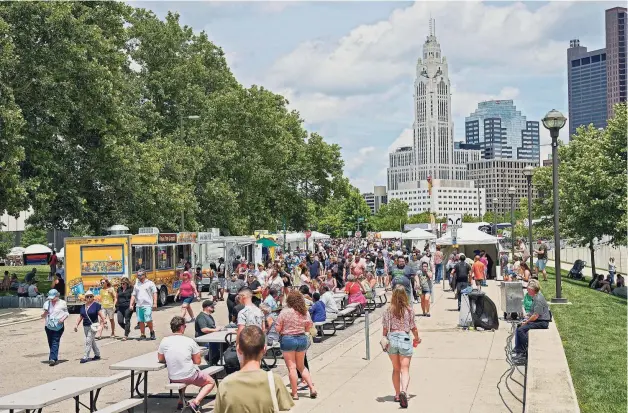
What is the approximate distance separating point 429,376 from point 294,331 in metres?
3.23

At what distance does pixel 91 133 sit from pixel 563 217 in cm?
2933

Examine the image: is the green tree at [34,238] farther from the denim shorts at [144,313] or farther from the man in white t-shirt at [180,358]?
the man in white t-shirt at [180,358]

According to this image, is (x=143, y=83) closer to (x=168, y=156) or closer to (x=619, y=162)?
(x=168, y=156)

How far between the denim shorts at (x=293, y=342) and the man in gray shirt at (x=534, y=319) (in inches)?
171

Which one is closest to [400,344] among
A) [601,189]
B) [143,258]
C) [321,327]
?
[321,327]

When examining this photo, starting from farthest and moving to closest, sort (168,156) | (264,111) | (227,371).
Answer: (264,111), (168,156), (227,371)

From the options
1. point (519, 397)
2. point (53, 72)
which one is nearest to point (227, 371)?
point (519, 397)

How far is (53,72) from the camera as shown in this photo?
110 ft

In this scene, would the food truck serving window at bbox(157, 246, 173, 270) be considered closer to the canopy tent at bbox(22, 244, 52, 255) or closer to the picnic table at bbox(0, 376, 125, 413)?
the picnic table at bbox(0, 376, 125, 413)

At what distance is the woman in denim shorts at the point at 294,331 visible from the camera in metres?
11.7

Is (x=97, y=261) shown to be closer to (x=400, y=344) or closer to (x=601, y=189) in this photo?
(x=400, y=344)

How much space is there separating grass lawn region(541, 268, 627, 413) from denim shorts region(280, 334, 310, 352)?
3854 mm

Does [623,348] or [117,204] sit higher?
[117,204]

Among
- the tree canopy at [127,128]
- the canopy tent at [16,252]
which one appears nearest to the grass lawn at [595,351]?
the tree canopy at [127,128]
